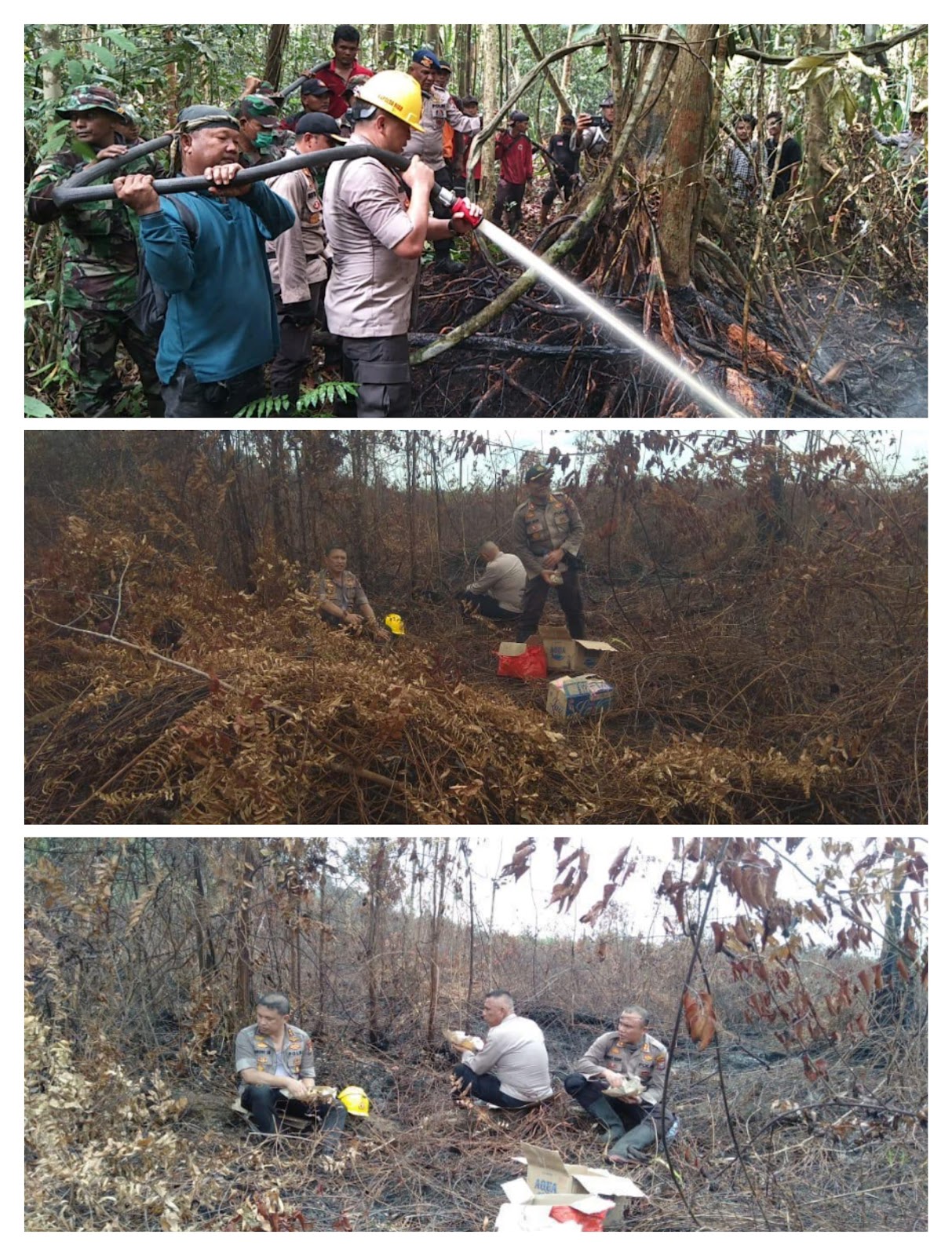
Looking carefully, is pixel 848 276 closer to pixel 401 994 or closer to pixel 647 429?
pixel 647 429

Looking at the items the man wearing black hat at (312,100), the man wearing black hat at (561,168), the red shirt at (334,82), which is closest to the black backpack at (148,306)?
the man wearing black hat at (312,100)

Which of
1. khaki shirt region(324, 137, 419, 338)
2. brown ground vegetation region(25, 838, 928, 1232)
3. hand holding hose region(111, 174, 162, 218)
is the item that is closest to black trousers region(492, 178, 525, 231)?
khaki shirt region(324, 137, 419, 338)

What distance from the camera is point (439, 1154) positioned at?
4023 mm

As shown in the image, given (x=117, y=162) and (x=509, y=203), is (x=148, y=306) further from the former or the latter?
(x=509, y=203)

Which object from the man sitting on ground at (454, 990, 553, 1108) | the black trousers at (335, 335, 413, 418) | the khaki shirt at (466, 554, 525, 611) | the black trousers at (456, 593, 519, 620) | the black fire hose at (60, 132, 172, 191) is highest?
the black fire hose at (60, 132, 172, 191)

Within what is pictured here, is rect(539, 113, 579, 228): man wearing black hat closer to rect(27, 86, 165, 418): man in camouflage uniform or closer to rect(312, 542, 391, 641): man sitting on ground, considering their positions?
rect(27, 86, 165, 418): man in camouflage uniform

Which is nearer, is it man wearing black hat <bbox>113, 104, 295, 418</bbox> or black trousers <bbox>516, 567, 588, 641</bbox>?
man wearing black hat <bbox>113, 104, 295, 418</bbox>

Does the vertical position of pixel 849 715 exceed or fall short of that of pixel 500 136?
it falls short

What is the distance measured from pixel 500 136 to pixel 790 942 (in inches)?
138

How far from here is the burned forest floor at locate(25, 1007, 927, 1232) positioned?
3939mm

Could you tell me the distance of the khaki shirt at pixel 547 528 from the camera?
413 centimetres

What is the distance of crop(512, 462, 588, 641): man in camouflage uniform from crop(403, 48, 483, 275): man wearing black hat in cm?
122

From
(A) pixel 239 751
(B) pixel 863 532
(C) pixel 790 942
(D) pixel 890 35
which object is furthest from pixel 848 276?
(A) pixel 239 751

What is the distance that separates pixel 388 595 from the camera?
416cm
